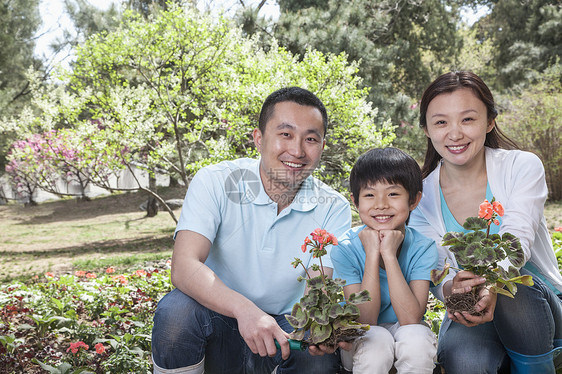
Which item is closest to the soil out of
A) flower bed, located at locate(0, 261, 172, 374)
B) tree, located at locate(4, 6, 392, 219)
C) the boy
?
the boy

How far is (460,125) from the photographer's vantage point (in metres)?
1.95

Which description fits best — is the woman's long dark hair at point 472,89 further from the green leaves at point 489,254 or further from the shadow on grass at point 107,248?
the shadow on grass at point 107,248

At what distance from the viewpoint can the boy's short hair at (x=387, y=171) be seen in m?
1.84

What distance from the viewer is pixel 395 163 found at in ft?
6.05

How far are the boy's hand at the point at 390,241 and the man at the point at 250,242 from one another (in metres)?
0.31

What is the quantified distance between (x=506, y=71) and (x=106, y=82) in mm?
12728

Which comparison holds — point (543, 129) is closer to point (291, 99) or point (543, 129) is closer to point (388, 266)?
point (291, 99)

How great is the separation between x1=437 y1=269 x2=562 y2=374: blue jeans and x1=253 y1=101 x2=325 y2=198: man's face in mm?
928

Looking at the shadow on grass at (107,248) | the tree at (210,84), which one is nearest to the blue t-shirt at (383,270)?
the tree at (210,84)

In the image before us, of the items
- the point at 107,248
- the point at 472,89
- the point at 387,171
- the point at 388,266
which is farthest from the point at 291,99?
the point at 107,248

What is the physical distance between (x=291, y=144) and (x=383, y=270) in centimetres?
68

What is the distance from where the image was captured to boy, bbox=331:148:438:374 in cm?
155

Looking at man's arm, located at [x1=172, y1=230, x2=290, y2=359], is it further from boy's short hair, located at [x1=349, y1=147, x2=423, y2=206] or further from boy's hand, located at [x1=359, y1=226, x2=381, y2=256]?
boy's short hair, located at [x1=349, y1=147, x2=423, y2=206]

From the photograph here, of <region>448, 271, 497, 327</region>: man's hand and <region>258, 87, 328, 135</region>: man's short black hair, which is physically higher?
<region>258, 87, 328, 135</region>: man's short black hair
